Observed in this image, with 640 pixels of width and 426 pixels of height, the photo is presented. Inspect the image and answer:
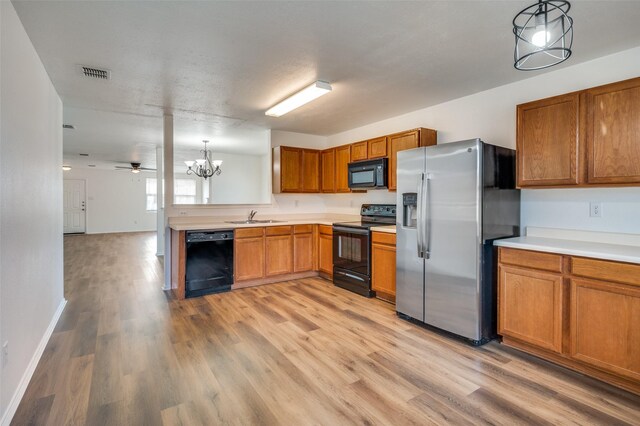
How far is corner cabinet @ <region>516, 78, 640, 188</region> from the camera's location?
7.41ft

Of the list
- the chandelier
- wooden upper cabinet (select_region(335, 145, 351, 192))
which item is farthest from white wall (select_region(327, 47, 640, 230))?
the chandelier

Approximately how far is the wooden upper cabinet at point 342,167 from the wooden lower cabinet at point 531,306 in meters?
2.74

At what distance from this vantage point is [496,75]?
3.04 m

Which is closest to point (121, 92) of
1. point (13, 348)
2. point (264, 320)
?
point (13, 348)

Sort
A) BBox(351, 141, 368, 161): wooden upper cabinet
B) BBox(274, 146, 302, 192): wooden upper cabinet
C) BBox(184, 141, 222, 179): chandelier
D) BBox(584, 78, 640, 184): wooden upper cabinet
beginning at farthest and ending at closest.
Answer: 1. BBox(184, 141, 222, 179): chandelier
2. BBox(274, 146, 302, 192): wooden upper cabinet
3. BBox(351, 141, 368, 161): wooden upper cabinet
4. BBox(584, 78, 640, 184): wooden upper cabinet

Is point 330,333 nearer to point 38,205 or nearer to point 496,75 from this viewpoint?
point 38,205

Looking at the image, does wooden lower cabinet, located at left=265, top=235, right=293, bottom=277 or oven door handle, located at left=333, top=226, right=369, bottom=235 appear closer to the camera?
oven door handle, located at left=333, top=226, right=369, bottom=235

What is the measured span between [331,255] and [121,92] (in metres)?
3.29

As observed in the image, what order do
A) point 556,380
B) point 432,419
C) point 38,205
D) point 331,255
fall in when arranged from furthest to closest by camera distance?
point 331,255 → point 38,205 → point 556,380 → point 432,419

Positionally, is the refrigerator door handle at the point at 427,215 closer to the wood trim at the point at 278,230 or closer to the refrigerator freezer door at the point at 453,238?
the refrigerator freezer door at the point at 453,238

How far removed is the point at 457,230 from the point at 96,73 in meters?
3.61

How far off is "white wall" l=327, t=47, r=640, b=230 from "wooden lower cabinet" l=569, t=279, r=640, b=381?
722 mm

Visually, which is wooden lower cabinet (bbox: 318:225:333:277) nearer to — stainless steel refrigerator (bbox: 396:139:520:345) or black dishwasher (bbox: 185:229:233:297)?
black dishwasher (bbox: 185:229:233:297)

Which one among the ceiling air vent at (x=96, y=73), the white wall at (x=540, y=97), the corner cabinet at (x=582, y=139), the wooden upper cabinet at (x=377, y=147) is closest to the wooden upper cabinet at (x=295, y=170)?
the wooden upper cabinet at (x=377, y=147)
